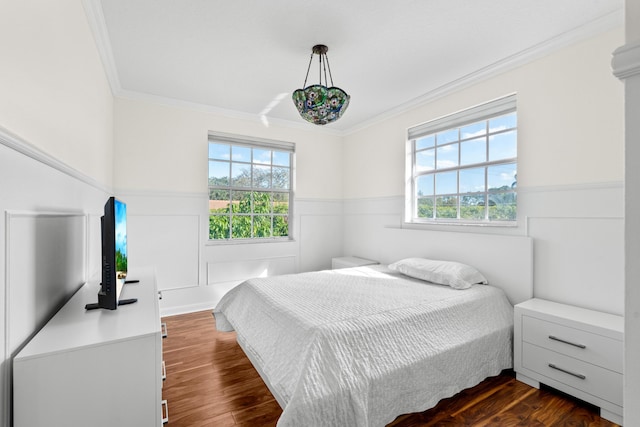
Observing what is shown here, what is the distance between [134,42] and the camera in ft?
7.89

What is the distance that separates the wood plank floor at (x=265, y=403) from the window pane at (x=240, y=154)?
8.02 ft

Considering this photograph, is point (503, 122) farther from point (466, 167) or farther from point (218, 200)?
point (218, 200)

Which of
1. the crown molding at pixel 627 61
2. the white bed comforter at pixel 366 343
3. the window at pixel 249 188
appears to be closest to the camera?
the crown molding at pixel 627 61

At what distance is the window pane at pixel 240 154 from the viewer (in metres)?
4.04

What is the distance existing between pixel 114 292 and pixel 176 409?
3.14ft

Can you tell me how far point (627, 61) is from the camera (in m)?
0.57

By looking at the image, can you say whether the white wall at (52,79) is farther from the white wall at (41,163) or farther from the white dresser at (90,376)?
the white dresser at (90,376)

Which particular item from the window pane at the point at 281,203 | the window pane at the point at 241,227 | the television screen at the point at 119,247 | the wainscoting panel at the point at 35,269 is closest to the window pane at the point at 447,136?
the window pane at the point at 281,203

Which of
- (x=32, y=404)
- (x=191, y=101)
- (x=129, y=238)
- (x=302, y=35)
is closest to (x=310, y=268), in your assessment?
(x=129, y=238)

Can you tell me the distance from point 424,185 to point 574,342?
6.75 ft

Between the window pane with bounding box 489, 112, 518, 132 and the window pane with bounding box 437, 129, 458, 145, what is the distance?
380mm

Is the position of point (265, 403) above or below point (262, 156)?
below

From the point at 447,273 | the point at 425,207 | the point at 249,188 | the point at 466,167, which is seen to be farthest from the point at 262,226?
the point at 466,167

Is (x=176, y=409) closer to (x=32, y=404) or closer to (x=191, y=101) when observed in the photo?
(x=32, y=404)
